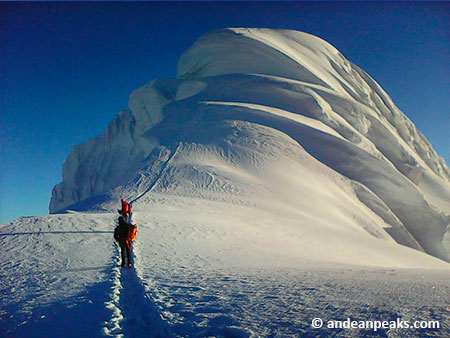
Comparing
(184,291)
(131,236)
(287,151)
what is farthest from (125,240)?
(287,151)

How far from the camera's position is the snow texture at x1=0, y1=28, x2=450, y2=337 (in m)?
3.01

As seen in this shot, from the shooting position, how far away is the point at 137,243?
6.31m

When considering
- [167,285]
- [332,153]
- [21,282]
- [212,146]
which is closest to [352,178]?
[332,153]

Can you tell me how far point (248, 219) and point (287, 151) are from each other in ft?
24.9

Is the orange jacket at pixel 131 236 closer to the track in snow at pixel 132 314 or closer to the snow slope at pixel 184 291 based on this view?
the snow slope at pixel 184 291

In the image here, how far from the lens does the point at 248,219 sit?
9641 mm

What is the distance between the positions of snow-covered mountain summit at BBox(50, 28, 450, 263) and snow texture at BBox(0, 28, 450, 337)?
0.33ft

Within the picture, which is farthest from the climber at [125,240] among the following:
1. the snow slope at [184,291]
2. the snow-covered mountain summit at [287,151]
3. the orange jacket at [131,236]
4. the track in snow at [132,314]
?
the snow-covered mountain summit at [287,151]

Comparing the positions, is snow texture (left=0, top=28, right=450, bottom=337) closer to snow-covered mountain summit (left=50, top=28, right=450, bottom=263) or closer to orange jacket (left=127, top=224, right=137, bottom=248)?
snow-covered mountain summit (left=50, top=28, right=450, bottom=263)

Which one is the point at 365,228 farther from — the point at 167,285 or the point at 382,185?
the point at 167,285

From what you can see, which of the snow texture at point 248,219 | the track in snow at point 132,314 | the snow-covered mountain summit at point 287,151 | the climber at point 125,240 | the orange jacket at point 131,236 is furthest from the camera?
the snow-covered mountain summit at point 287,151

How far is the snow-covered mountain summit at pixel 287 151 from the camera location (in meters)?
11.6

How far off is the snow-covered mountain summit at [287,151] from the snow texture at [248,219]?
4.0 inches

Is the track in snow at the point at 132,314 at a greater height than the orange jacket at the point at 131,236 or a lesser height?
lesser
